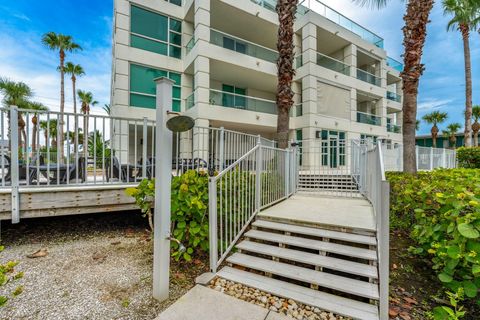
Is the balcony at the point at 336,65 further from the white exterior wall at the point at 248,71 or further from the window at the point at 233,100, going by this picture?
the window at the point at 233,100

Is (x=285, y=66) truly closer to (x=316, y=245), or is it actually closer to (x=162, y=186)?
(x=316, y=245)

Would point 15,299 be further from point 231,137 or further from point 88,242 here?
point 231,137

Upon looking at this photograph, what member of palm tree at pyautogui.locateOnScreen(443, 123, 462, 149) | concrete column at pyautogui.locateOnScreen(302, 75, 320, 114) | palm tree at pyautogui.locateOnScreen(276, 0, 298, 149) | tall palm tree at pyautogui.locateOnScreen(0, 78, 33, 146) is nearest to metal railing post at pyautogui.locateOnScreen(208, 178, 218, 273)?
palm tree at pyautogui.locateOnScreen(276, 0, 298, 149)

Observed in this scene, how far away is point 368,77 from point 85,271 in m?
18.9

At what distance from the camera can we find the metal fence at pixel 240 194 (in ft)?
10.4

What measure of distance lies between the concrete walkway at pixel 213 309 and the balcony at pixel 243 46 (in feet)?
37.1

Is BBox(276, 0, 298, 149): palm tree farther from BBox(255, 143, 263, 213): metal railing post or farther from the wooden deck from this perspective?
the wooden deck

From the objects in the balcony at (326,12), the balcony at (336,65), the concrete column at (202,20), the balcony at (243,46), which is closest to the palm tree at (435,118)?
the balcony at (326,12)

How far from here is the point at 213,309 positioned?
245 cm

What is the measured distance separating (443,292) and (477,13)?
1950cm

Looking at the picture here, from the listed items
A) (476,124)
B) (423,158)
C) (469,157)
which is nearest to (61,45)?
(423,158)

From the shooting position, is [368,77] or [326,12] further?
[368,77]

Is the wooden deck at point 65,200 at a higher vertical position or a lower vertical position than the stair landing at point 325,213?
higher

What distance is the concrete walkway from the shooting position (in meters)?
2.33
